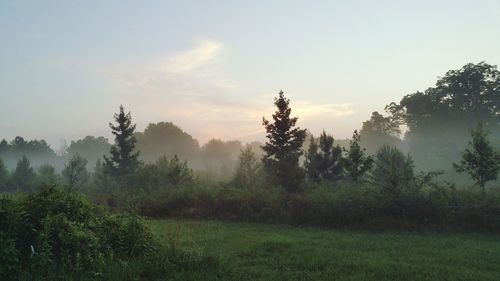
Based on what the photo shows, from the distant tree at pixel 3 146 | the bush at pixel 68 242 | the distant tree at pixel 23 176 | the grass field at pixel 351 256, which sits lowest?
the grass field at pixel 351 256

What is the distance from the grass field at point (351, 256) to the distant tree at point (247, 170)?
71.2ft

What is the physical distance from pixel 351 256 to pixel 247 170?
33734 mm

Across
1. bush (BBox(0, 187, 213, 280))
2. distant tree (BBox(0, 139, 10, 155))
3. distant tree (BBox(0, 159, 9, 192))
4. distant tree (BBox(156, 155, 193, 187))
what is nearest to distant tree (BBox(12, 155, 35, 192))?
distant tree (BBox(0, 159, 9, 192))

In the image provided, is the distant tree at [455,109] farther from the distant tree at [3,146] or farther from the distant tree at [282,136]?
the distant tree at [3,146]

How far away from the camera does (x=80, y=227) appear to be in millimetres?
10656

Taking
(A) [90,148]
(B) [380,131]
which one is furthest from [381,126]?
(A) [90,148]

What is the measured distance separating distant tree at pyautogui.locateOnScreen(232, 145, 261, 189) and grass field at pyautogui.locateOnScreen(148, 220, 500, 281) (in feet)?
71.2

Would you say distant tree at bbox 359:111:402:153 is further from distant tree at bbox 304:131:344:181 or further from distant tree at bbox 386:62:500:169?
distant tree at bbox 304:131:344:181

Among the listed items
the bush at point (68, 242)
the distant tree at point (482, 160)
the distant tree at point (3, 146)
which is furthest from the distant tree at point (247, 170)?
the distant tree at point (3, 146)

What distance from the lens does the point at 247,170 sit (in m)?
46.3

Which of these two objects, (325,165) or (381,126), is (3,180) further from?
(381,126)

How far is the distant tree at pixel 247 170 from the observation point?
40737 millimetres

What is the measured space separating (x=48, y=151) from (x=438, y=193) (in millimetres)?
153035

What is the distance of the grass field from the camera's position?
1034 centimetres
